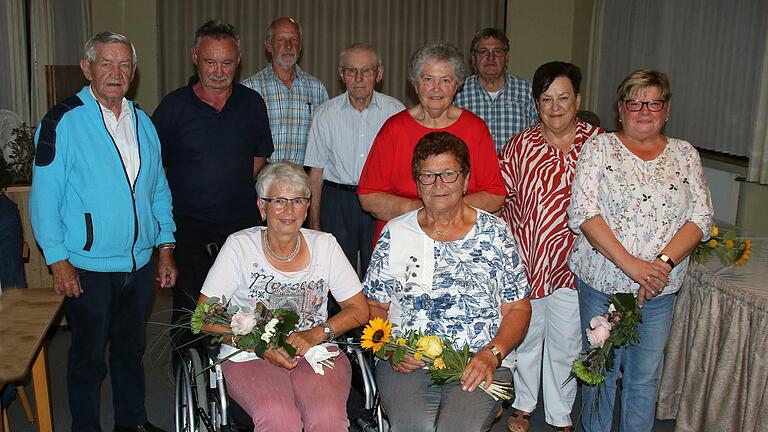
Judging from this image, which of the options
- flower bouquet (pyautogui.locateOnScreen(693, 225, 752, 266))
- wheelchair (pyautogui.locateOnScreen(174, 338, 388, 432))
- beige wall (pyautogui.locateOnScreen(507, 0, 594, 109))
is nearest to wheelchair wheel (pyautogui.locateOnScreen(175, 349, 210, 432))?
wheelchair (pyautogui.locateOnScreen(174, 338, 388, 432))

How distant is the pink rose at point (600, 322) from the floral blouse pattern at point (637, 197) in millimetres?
215

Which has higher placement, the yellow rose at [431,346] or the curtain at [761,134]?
the curtain at [761,134]

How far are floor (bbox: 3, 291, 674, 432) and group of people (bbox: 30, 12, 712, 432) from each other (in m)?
0.31

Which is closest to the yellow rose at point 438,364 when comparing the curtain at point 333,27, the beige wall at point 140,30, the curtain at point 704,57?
the curtain at point 704,57

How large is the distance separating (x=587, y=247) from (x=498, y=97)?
1548 millimetres

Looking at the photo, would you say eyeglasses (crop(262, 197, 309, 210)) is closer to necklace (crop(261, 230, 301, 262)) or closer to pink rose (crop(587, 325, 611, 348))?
necklace (crop(261, 230, 301, 262))

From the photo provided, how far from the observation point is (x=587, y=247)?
302 cm

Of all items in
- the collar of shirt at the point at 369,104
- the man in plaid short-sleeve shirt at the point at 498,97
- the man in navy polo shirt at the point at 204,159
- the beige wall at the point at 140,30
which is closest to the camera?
the man in navy polo shirt at the point at 204,159

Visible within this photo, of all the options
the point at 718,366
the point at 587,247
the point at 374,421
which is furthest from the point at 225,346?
the point at 718,366

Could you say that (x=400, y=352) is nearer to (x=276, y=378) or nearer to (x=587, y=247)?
(x=276, y=378)

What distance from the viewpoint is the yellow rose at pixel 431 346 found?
2457 millimetres

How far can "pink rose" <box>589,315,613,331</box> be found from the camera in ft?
9.07

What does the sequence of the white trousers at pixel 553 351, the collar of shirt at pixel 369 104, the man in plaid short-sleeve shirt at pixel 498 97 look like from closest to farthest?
the white trousers at pixel 553 351 < the collar of shirt at pixel 369 104 < the man in plaid short-sleeve shirt at pixel 498 97

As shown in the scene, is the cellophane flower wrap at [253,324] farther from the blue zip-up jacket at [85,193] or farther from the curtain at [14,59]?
the curtain at [14,59]
